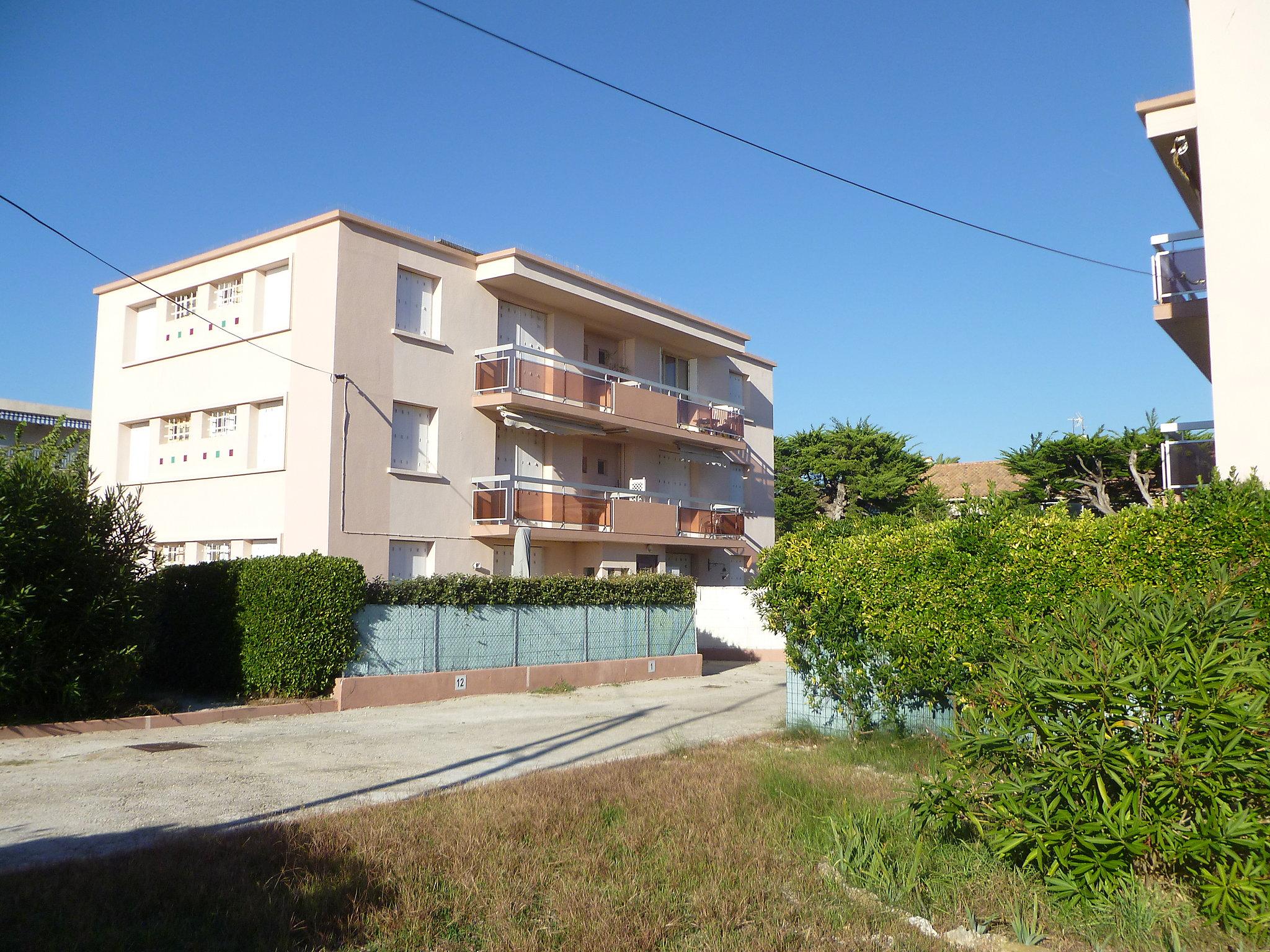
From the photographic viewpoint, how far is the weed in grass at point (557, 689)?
784 inches

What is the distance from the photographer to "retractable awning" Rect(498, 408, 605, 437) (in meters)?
23.9

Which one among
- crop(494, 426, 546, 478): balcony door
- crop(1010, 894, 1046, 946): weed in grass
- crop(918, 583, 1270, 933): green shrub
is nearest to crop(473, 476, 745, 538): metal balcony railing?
crop(494, 426, 546, 478): balcony door

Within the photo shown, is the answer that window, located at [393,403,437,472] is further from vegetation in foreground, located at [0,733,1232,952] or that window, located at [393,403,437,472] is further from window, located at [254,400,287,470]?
vegetation in foreground, located at [0,733,1232,952]

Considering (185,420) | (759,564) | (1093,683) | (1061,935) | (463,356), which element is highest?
(463,356)

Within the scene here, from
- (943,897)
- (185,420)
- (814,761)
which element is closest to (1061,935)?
(943,897)

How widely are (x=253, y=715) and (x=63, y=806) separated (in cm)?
637

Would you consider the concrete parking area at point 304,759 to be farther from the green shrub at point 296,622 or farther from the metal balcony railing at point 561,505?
the metal balcony railing at point 561,505

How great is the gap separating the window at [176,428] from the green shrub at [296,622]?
857cm

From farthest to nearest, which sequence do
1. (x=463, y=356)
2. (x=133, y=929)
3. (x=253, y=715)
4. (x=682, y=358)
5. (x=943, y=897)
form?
(x=682, y=358) → (x=463, y=356) → (x=253, y=715) → (x=943, y=897) → (x=133, y=929)

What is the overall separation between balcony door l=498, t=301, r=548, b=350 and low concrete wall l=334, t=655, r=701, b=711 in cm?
815

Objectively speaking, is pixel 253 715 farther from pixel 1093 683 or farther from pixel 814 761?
pixel 1093 683

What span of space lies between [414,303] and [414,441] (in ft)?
10.5

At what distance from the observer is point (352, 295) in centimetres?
2100

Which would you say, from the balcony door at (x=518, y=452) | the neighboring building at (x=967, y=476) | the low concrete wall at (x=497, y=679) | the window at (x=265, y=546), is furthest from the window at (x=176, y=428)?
the neighboring building at (x=967, y=476)
